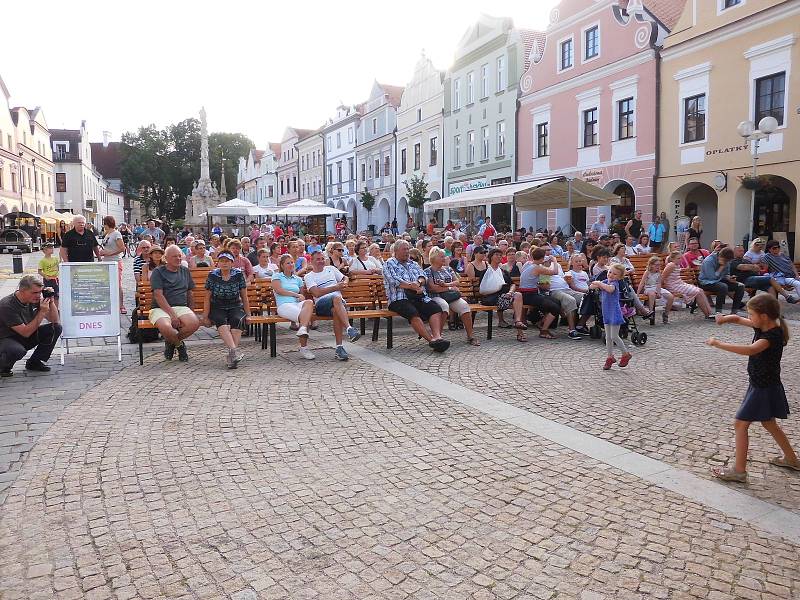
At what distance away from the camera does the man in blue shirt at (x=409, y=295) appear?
9.34m

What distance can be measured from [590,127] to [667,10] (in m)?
4.87

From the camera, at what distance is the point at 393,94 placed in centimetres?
4909

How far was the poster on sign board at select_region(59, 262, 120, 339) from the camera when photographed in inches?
333

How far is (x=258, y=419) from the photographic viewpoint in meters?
5.95

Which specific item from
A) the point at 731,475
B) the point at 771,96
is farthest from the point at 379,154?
the point at 731,475

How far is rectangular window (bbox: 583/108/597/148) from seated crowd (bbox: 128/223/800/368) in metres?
12.7

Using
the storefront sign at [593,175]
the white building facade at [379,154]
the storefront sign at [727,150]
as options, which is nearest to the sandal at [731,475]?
the storefront sign at [727,150]

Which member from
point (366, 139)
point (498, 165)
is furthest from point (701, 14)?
point (366, 139)

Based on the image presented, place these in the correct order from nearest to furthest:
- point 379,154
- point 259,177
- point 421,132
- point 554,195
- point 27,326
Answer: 1. point 27,326
2. point 554,195
3. point 421,132
4. point 379,154
5. point 259,177

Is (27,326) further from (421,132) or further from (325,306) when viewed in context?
(421,132)

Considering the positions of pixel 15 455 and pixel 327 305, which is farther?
pixel 327 305

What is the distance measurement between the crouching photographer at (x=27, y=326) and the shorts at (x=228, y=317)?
1.89 metres

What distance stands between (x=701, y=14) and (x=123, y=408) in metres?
21.7

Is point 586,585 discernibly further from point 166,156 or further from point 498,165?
point 166,156
